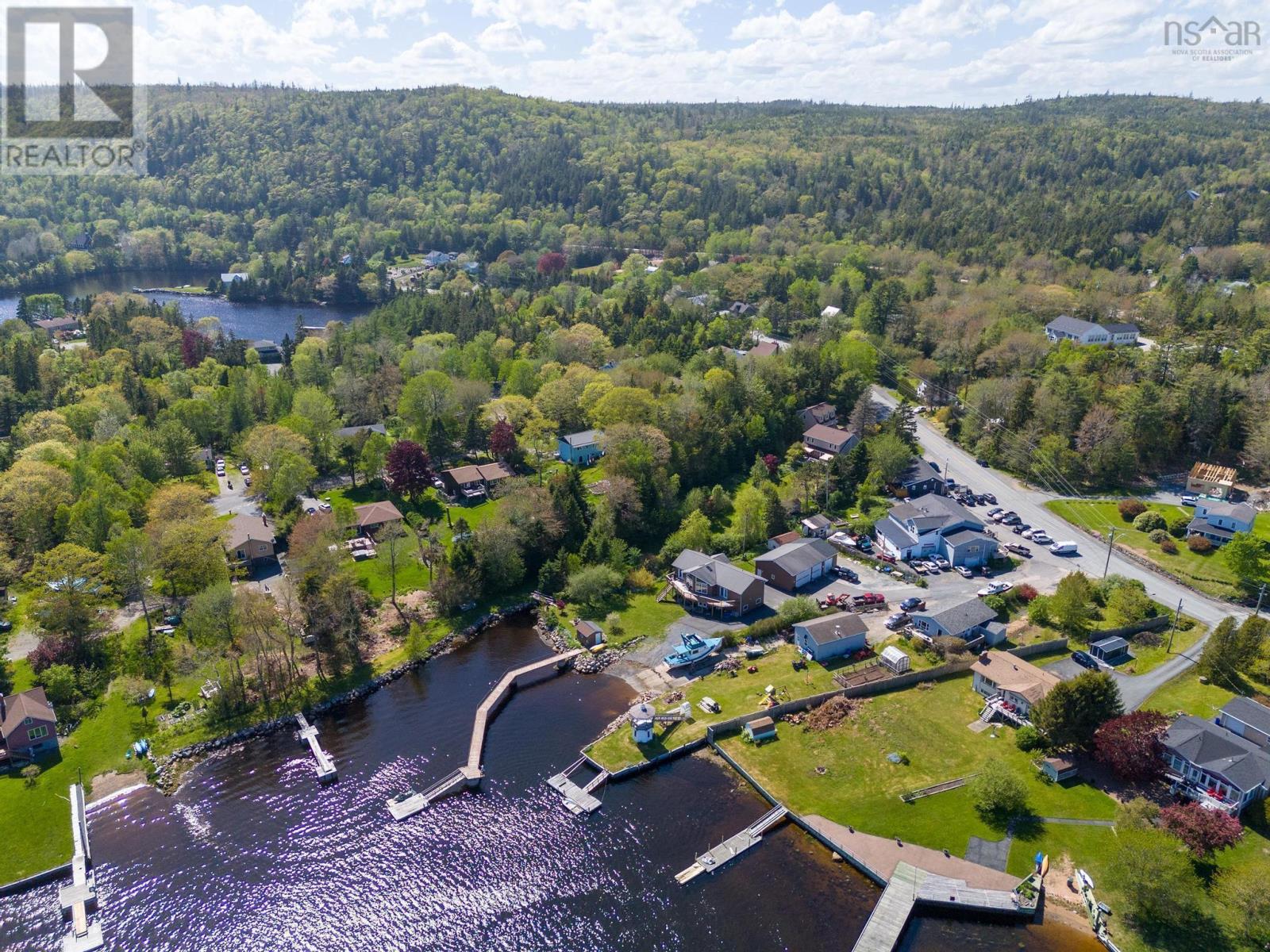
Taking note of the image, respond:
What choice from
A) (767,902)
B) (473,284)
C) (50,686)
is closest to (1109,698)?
(767,902)

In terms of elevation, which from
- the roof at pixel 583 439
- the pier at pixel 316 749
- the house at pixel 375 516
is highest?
the roof at pixel 583 439

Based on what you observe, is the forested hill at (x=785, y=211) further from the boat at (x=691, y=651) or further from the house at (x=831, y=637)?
the boat at (x=691, y=651)

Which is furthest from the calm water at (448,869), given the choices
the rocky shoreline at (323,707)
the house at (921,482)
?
the house at (921,482)

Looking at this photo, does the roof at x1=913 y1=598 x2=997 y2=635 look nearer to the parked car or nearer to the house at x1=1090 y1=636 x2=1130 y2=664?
the parked car

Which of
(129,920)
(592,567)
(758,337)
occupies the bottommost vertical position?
(129,920)

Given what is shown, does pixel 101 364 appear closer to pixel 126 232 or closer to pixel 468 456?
pixel 468 456

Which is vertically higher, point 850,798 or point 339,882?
point 850,798

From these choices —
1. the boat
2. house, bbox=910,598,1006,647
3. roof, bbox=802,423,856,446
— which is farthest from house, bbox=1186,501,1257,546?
the boat
